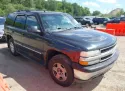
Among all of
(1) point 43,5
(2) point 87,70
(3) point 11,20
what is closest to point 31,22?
(3) point 11,20

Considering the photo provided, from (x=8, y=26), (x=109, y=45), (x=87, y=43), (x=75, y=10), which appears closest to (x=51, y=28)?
(x=87, y=43)

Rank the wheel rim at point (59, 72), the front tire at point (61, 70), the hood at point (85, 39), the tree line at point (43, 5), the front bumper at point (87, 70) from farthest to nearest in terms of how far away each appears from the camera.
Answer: the tree line at point (43, 5), the wheel rim at point (59, 72), the front tire at point (61, 70), the hood at point (85, 39), the front bumper at point (87, 70)

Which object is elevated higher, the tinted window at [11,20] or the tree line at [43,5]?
the tree line at [43,5]

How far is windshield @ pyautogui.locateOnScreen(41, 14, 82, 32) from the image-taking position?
494 cm

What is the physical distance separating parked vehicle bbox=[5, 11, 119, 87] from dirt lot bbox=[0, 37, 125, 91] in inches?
14.4

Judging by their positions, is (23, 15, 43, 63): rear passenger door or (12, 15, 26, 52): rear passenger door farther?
(12, 15, 26, 52): rear passenger door

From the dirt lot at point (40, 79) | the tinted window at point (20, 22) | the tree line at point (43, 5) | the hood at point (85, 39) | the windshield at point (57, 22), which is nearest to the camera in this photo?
the hood at point (85, 39)

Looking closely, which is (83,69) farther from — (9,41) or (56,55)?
(9,41)

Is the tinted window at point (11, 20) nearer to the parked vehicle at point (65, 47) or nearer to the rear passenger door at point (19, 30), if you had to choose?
the rear passenger door at point (19, 30)

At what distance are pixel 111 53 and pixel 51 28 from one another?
1.76 metres

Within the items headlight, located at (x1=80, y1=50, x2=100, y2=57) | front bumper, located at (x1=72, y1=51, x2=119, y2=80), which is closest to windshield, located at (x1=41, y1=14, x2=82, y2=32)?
headlight, located at (x1=80, y1=50, x2=100, y2=57)

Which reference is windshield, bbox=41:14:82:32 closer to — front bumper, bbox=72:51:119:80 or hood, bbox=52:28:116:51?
hood, bbox=52:28:116:51

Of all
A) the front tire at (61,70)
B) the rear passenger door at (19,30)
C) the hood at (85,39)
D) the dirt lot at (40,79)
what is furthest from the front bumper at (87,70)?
the rear passenger door at (19,30)

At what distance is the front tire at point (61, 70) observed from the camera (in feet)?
13.5
